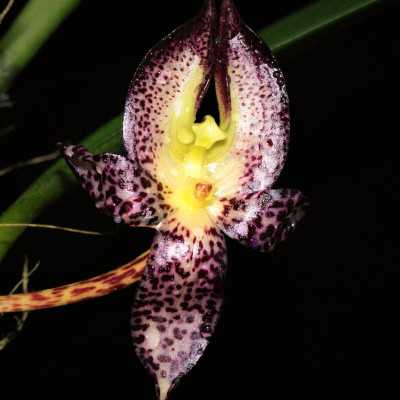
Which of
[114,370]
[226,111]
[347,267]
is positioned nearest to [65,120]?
[114,370]

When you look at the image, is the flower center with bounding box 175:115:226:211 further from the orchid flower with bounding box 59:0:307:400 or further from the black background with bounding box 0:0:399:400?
the black background with bounding box 0:0:399:400

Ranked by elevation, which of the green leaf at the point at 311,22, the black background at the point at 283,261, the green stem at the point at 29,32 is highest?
the green stem at the point at 29,32

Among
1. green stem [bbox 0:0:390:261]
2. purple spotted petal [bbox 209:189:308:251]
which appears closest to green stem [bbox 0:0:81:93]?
green stem [bbox 0:0:390:261]

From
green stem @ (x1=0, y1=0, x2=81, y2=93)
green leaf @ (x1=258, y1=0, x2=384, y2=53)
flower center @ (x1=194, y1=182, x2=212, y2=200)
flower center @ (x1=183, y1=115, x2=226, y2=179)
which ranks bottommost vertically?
flower center @ (x1=194, y1=182, x2=212, y2=200)

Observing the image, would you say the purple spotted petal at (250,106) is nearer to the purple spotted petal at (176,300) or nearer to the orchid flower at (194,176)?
the orchid flower at (194,176)

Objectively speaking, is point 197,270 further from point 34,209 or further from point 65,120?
point 65,120

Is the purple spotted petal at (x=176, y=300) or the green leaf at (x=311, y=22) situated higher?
the green leaf at (x=311, y=22)

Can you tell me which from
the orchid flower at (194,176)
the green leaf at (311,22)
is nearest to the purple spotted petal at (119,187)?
the orchid flower at (194,176)
